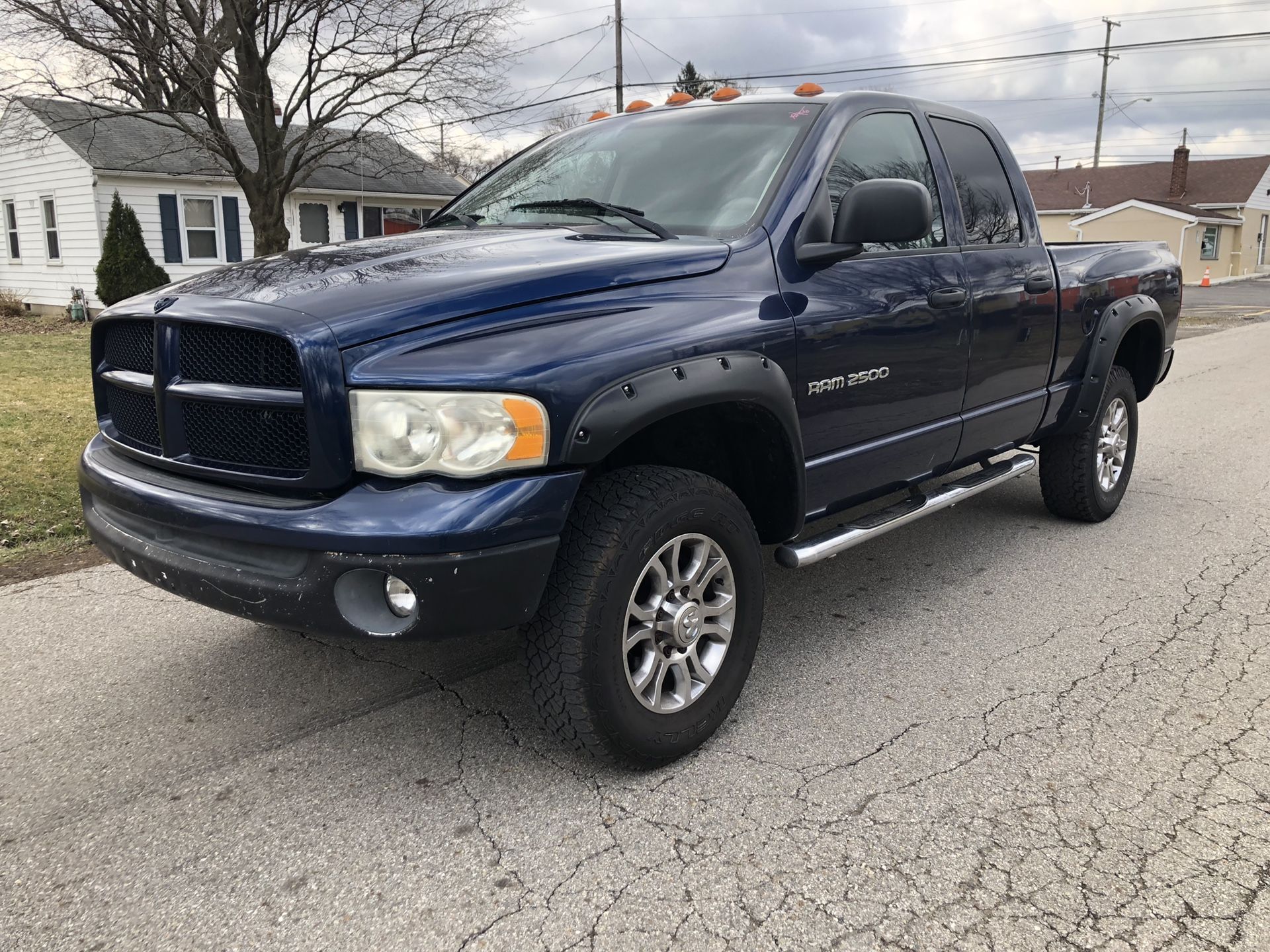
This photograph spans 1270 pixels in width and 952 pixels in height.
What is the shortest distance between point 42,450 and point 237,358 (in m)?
5.02

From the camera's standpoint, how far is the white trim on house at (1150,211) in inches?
1684

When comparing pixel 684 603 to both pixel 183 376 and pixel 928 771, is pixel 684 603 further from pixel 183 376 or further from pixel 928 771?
pixel 183 376

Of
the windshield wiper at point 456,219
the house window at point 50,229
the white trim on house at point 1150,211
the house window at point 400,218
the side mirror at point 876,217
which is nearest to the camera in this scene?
the side mirror at point 876,217

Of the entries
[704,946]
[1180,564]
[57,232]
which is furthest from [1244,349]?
[57,232]

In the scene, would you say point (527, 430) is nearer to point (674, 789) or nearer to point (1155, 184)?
point (674, 789)

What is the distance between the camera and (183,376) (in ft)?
9.07

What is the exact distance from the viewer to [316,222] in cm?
2250

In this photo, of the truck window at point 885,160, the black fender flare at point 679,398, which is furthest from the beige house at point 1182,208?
the black fender flare at point 679,398

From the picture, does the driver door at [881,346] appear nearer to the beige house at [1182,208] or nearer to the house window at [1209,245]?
the beige house at [1182,208]

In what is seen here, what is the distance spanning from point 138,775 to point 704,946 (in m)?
1.74

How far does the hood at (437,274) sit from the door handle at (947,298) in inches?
41.3

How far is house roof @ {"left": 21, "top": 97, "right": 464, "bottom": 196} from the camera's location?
17766mm

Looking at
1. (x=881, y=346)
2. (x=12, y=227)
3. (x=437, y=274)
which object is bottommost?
(x=881, y=346)

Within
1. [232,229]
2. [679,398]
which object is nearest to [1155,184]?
[232,229]
